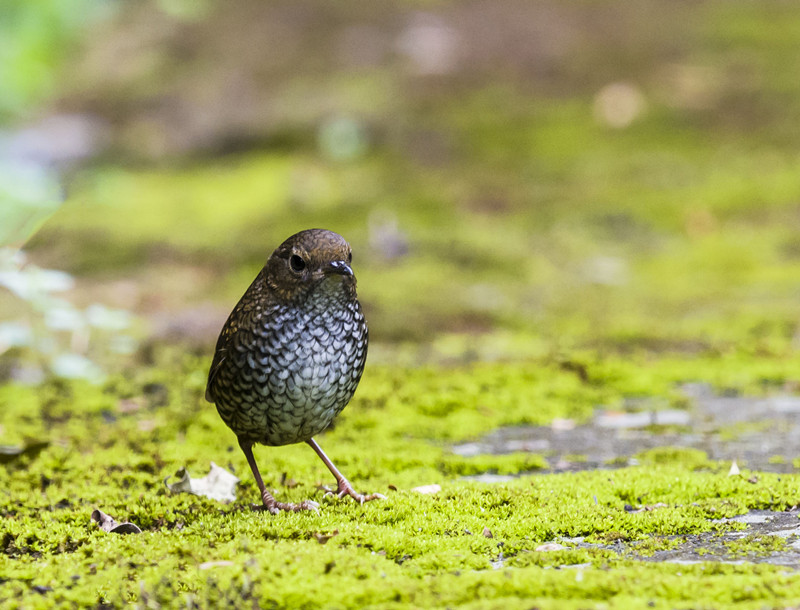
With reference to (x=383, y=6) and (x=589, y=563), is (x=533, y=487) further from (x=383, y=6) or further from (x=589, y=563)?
(x=383, y=6)

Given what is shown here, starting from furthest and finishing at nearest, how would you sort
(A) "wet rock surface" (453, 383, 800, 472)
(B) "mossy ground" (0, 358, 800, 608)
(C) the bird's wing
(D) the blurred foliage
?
(D) the blurred foliage < (A) "wet rock surface" (453, 383, 800, 472) < (C) the bird's wing < (B) "mossy ground" (0, 358, 800, 608)

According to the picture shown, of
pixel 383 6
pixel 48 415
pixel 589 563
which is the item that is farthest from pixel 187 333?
pixel 383 6

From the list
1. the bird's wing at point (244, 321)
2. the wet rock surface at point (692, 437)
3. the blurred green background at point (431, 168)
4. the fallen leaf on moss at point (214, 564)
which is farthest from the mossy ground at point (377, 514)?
the blurred green background at point (431, 168)

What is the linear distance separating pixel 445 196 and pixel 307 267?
305 inches

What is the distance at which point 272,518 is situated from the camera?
12.3ft

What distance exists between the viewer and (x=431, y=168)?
1259 cm

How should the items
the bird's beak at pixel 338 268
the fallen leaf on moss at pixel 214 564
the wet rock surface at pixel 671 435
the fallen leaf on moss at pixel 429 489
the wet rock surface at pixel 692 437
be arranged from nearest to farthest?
the fallen leaf on moss at pixel 214 564 < the bird's beak at pixel 338 268 < the fallen leaf on moss at pixel 429 489 < the wet rock surface at pixel 692 437 < the wet rock surface at pixel 671 435

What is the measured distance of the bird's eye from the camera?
13.1ft

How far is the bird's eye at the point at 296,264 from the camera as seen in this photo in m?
4.00

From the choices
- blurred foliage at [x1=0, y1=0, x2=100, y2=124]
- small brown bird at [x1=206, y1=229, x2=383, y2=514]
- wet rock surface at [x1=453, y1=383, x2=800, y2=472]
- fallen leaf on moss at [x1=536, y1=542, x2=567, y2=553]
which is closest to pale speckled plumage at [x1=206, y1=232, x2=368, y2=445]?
small brown bird at [x1=206, y1=229, x2=383, y2=514]

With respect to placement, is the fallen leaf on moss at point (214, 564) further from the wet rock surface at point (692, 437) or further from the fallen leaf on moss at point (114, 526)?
the wet rock surface at point (692, 437)

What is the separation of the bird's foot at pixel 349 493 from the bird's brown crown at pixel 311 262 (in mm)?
876

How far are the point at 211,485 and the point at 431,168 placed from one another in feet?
28.4

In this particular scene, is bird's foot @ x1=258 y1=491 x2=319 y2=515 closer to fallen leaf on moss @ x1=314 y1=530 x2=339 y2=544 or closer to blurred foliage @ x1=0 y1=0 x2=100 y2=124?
fallen leaf on moss @ x1=314 y1=530 x2=339 y2=544
